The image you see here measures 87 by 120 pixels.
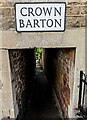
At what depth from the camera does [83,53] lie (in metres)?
2.96

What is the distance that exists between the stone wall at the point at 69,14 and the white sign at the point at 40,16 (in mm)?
65

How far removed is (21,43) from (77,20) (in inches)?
29.7

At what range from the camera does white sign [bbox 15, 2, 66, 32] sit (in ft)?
9.14

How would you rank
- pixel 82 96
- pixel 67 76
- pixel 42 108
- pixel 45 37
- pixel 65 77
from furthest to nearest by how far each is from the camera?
1. pixel 42 108
2. pixel 65 77
3. pixel 67 76
4. pixel 82 96
5. pixel 45 37

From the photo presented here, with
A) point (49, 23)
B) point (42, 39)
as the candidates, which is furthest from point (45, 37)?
point (49, 23)

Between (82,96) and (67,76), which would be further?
(67,76)

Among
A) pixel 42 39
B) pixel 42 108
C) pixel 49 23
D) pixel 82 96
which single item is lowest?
pixel 42 108

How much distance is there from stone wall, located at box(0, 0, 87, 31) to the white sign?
0.06m

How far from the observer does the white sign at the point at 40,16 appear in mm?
2785

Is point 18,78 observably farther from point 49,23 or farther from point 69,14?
point 69,14

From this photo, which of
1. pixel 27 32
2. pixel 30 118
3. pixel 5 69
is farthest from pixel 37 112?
pixel 27 32

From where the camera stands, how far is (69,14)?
285cm

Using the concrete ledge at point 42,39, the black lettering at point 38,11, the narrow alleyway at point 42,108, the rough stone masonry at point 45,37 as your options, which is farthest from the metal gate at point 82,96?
the narrow alleyway at point 42,108

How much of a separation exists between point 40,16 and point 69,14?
14.2 inches
